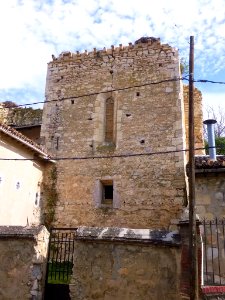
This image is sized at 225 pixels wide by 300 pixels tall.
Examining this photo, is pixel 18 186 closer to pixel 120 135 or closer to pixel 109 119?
pixel 120 135

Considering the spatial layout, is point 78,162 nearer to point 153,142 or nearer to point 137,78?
point 153,142

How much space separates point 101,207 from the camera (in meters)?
12.8

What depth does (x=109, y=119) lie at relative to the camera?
46.8 feet

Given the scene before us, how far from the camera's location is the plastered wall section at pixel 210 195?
9.27 m

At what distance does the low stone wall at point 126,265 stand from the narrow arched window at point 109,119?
7.52 m

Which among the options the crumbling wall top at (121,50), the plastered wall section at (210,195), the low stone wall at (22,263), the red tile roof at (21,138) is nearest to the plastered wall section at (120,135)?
the crumbling wall top at (121,50)

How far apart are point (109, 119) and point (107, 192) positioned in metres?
3.11

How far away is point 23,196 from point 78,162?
8.51 ft

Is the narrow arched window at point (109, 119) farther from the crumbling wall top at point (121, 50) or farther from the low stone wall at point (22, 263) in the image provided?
the low stone wall at point (22, 263)

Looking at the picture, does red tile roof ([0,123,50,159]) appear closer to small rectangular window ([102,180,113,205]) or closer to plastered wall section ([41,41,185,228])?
plastered wall section ([41,41,185,228])

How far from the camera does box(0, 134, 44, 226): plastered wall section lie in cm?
1133

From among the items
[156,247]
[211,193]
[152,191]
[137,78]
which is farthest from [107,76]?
[156,247]

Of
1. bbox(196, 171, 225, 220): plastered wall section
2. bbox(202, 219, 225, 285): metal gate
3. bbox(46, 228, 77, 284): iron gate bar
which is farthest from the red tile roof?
bbox(202, 219, 225, 285): metal gate

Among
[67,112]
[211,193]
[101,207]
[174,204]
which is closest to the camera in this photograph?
[211,193]
